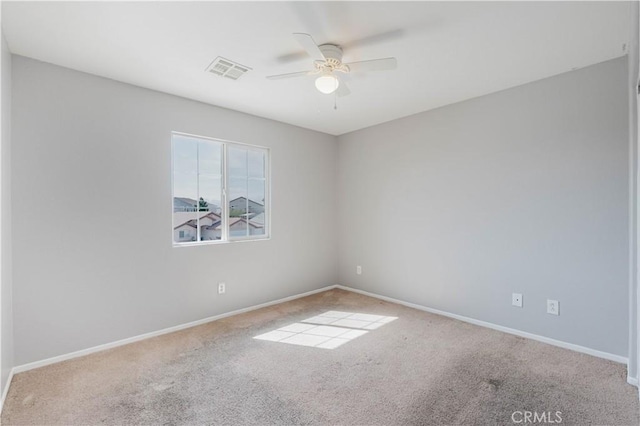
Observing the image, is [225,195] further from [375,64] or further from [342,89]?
[375,64]

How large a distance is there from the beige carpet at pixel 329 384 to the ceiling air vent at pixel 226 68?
7.89 feet

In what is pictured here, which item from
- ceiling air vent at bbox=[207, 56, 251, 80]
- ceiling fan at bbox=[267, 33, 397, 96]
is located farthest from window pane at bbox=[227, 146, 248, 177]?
ceiling fan at bbox=[267, 33, 397, 96]

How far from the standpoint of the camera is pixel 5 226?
82.2 inches

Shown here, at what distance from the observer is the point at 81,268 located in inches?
102

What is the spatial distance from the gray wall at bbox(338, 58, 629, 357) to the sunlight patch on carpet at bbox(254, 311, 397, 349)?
82cm

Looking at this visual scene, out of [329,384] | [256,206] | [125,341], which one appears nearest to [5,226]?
[125,341]

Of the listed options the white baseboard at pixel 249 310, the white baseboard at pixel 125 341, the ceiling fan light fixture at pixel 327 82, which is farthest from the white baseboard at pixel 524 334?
the ceiling fan light fixture at pixel 327 82

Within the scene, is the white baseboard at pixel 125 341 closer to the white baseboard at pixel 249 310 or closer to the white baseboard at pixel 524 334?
the white baseboard at pixel 249 310

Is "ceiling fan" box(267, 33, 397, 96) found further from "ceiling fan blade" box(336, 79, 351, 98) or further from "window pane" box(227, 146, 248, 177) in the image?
"window pane" box(227, 146, 248, 177)

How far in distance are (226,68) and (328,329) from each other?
2.63 meters

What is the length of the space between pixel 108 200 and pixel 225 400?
6.47ft

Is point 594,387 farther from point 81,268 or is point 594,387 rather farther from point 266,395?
point 81,268

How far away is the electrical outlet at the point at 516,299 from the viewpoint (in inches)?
116

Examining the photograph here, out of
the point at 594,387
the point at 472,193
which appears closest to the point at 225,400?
the point at 594,387
